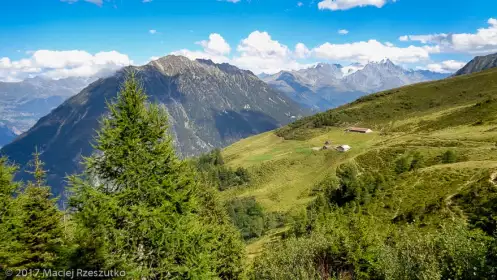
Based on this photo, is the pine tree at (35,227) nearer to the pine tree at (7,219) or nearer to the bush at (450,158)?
the pine tree at (7,219)

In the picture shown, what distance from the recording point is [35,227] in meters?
29.8

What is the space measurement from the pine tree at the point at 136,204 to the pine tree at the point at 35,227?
14957 millimetres

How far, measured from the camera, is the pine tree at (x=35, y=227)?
26.7 meters

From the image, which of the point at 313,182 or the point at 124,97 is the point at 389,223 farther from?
the point at 313,182

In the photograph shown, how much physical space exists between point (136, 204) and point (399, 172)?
94132 mm

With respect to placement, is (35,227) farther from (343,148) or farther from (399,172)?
(343,148)

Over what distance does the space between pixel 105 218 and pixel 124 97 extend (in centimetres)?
636

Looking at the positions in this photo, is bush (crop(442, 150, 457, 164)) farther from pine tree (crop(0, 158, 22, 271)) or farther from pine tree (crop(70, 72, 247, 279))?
pine tree (crop(0, 158, 22, 271))

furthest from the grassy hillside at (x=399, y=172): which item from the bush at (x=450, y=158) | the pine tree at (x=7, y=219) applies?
the pine tree at (x=7, y=219)

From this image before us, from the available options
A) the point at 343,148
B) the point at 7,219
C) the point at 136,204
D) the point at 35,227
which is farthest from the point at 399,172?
the point at 7,219

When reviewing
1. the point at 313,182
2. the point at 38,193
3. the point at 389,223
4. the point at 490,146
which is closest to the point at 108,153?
the point at 38,193

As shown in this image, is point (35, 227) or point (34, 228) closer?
point (34, 228)

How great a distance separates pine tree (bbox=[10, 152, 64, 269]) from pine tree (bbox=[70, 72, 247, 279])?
15.0 meters

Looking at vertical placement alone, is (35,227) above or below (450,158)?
above
